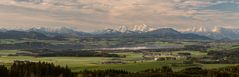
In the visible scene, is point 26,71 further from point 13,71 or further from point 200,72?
point 200,72

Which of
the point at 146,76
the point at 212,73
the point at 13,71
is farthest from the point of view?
the point at 212,73

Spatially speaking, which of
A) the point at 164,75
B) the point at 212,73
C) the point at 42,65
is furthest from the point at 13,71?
the point at 212,73

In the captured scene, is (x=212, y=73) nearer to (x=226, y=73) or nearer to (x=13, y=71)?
(x=226, y=73)

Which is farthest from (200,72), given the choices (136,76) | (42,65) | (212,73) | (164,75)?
(42,65)

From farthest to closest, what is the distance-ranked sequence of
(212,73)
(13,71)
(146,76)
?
(212,73) → (146,76) → (13,71)

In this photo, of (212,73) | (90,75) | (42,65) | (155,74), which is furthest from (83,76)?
(212,73)

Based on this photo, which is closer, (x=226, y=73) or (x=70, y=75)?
(x=70, y=75)

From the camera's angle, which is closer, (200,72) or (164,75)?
(164,75)
